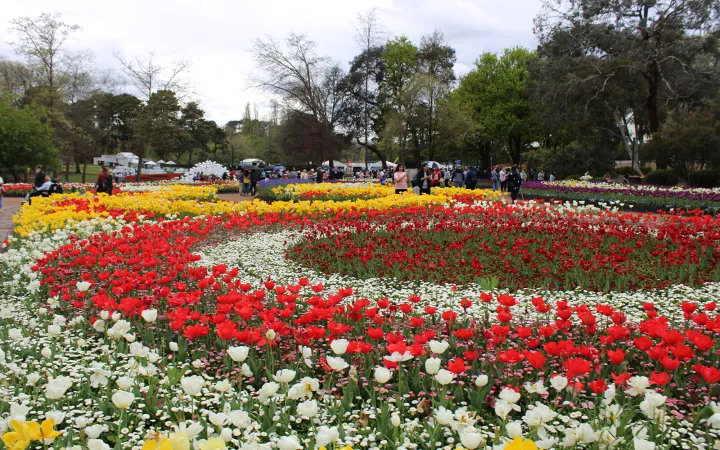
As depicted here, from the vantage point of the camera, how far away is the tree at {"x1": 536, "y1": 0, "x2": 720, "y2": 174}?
2645 cm

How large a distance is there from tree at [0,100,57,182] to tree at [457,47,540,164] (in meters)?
29.3

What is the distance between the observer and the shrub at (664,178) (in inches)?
1045

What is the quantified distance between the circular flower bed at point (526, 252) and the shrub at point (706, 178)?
1725cm

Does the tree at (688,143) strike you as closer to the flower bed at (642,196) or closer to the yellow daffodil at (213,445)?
the flower bed at (642,196)

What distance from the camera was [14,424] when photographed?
1734 millimetres

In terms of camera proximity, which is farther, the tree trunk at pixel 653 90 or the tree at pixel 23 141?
the tree at pixel 23 141

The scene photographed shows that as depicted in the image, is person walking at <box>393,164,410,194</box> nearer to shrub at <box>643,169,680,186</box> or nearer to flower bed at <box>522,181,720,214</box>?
flower bed at <box>522,181,720,214</box>

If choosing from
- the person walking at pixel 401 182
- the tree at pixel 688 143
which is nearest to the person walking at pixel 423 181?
the person walking at pixel 401 182

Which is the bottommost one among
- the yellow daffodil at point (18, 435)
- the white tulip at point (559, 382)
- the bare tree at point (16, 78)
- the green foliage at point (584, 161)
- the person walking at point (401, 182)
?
the white tulip at point (559, 382)

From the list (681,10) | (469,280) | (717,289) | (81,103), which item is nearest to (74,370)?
(469,280)

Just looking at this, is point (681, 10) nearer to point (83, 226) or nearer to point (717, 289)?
point (717, 289)

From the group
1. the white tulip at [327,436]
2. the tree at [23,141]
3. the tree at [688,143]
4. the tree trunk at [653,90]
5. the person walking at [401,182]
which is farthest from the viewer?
the tree at [23,141]

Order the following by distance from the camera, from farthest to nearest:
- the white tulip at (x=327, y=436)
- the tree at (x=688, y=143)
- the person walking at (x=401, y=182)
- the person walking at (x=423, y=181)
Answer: the tree at (x=688, y=143)
the person walking at (x=423, y=181)
the person walking at (x=401, y=182)
the white tulip at (x=327, y=436)

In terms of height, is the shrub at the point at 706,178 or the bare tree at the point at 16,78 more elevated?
the bare tree at the point at 16,78
